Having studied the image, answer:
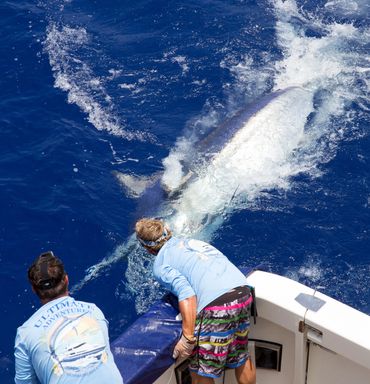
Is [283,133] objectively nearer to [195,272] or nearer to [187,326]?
[195,272]

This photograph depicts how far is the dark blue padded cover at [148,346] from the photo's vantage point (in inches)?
163

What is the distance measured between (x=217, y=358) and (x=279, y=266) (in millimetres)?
3668

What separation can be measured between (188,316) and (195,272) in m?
0.35

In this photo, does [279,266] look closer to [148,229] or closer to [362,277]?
[362,277]

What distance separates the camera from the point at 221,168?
31.3 feet

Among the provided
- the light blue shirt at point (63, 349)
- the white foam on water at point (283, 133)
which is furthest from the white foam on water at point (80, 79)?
the light blue shirt at point (63, 349)

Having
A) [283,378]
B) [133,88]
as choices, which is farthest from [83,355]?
[133,88]

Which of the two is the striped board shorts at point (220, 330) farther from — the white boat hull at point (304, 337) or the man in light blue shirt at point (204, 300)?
Result: the white boat hull at point (304, 337)

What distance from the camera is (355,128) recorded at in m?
10.3

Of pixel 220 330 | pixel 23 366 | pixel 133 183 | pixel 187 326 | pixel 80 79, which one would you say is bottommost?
pixel 133 183

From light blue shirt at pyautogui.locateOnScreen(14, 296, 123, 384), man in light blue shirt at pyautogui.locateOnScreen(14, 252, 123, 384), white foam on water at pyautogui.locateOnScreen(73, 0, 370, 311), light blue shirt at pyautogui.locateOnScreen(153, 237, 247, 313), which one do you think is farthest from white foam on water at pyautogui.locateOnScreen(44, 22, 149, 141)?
light blue shirt at pyautogui.locateOnScreen(14, 296, 123, 384)

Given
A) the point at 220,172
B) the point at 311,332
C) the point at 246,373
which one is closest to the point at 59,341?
the point at 246,373

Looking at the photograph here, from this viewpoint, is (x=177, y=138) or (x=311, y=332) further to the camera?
(x=177, y=138)

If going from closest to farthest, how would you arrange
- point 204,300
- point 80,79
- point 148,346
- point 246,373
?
point 148,346
point 204,300
point 246,373
point 80,79
